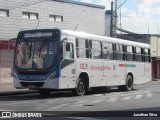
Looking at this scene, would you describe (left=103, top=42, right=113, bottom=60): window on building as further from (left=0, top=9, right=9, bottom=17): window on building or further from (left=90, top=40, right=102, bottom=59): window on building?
(left=0, top=9, right=9, bottom=17): window on building

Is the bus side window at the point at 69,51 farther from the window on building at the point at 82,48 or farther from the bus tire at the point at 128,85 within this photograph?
the bus tire at the point at 128,85

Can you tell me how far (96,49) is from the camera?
23.2 metres

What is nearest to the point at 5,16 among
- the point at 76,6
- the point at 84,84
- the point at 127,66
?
the point at 76,6

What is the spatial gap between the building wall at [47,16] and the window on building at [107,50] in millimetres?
10966

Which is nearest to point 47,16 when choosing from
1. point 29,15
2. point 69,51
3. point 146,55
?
point 29,15

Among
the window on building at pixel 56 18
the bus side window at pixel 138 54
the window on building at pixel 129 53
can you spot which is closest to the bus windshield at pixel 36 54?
the window on building at pixel 129 53

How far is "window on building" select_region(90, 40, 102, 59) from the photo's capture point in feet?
74.8

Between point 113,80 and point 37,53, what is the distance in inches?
245

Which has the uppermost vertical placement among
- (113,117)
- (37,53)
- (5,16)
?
(5,16)

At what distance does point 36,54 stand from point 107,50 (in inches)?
212

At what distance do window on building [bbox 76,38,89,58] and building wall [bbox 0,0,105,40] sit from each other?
1218cm

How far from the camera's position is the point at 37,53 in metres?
20.4

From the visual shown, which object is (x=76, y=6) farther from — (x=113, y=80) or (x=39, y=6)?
(x=113, y=80)

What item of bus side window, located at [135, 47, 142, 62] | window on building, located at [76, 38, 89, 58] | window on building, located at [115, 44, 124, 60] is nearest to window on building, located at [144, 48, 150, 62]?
bus side window, located at [135, 47, 142, 62]
